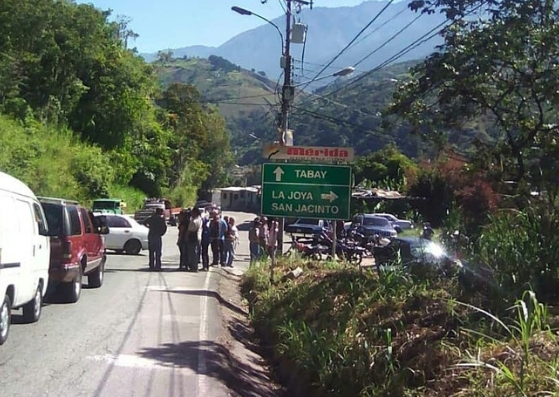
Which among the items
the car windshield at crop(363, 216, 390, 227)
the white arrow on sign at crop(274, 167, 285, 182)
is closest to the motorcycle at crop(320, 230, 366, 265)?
the white arrow on sign at crop(274, 167, 285, 182)

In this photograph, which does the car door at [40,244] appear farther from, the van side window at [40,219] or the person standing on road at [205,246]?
the person standing on road at [205,246]

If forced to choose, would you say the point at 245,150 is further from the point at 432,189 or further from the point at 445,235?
the point at 445,235

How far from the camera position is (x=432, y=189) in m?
51.2

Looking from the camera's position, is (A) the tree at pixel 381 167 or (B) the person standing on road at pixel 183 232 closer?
(B) the person standing on road at pixel 183 232

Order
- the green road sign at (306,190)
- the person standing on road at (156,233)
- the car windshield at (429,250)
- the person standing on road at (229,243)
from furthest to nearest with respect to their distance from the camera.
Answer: the person standing on road at (229,243), the person standing on road at (156,233), the green road sign at (306,190), the car windshield at (429,250)

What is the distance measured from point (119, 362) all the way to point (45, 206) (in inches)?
209

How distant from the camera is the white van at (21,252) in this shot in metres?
10.5

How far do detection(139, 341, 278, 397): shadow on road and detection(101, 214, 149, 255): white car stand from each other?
18320mm

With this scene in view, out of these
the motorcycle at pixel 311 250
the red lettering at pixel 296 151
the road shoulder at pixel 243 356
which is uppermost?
the red lettering at pixel 296 151

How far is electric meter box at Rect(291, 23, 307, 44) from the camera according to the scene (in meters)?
30.8

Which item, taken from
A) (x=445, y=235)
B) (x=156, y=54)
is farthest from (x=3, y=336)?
(x=156, y=54)

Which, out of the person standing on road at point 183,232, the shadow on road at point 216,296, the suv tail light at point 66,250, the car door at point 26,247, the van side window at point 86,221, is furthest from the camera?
the person standing on road at point 183,232

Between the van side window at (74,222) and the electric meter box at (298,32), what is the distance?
1650cm

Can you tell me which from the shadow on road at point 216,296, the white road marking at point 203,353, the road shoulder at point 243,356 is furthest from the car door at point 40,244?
the shadow on road at point 216,296
